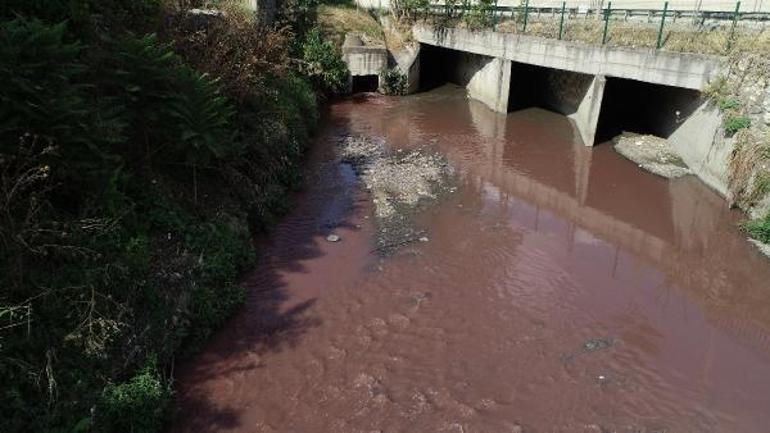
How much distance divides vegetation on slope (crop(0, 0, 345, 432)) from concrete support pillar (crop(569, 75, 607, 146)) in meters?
11.4

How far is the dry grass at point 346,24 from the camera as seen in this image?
25828 millimetres

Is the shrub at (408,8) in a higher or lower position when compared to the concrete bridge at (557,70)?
higher

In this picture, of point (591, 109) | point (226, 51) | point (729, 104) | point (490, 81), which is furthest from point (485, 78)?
point (226, 51)

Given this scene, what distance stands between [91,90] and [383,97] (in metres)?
17.4

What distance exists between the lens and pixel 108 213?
7707 millimetres

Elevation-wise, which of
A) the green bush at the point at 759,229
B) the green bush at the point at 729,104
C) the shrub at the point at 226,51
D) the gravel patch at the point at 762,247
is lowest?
the gravel patch at the point at 762,247

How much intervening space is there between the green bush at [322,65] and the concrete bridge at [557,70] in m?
4.64

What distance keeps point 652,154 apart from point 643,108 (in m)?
3.22

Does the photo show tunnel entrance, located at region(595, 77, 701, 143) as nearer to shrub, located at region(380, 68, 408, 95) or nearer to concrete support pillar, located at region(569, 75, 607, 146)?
concrete support pillar, located at region(569, 75, 607, 146)

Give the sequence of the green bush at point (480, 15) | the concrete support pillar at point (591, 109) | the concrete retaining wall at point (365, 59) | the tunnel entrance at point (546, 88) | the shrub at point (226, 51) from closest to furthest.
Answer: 1. the shrub at point (226, 51)
2. the concrete support pillar at point (591, 109)
3. the tunnel entrance at point (546, 88)
4. the green bush at point (480, 15)
5. the concrete retaining wall at point (365, 59)

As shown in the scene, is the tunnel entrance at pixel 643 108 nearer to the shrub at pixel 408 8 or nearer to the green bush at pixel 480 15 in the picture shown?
the green bush at pixel 480 15

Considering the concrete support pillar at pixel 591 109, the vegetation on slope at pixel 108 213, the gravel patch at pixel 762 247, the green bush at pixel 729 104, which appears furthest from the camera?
the concrete support pillar at pixel 591 109

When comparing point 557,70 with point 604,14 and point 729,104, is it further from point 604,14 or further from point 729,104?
point 729,104

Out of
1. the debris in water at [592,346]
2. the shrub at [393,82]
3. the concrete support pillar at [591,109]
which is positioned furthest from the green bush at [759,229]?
the shrub at [393,82]
